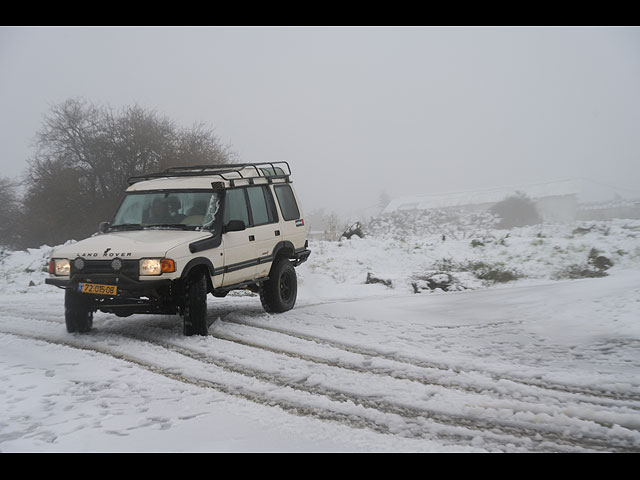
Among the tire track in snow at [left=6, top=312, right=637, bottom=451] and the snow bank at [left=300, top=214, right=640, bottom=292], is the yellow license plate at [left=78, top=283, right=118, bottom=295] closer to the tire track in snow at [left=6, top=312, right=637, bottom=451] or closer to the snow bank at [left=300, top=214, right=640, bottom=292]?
the tire track in snow at [left=6, top=312, right=637, bottom=451]

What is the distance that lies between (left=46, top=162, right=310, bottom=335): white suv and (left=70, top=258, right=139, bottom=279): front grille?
12 millimetres

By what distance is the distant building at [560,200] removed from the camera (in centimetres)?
3253

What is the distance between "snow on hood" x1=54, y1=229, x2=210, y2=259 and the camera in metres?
6.66

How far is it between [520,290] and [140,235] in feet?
21.0

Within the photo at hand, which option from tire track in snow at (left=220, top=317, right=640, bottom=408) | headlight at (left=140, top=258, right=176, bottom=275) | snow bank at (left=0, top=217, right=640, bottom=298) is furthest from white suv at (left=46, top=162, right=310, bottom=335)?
snow bank at (left=0, top=217, right=640, bottom=298)

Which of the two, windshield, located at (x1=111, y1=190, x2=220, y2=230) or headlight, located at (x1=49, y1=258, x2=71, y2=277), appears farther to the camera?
windshield, located at (x1=111, y1=190, x2=220, y2=230)

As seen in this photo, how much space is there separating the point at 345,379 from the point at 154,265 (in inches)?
110

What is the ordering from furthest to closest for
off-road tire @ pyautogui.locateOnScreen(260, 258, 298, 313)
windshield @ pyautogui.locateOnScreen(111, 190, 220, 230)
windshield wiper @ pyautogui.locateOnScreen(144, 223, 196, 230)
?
off-road tire @ pyautogui.locateOnScreen(260, 258, 298, 313), windshield @ pyautogui.locateOnScreen(111, 190, 220, 230), windshield wiper @ pyautogui.locateOnScreen(144, 223, 196, 230)

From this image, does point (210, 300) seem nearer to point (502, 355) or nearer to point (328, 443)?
point (502, 355)

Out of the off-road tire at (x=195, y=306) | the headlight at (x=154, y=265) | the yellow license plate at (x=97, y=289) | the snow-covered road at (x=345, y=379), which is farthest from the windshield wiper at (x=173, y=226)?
the snow-covered road at (x=345, y=379)

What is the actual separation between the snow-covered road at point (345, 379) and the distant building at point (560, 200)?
20556mm

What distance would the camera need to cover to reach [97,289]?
676 centimetres

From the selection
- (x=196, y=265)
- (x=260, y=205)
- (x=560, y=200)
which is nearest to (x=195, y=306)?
(x=196, y=265)

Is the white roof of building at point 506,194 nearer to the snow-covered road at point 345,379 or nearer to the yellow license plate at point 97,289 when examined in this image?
the snow-covered road at point 345,379
